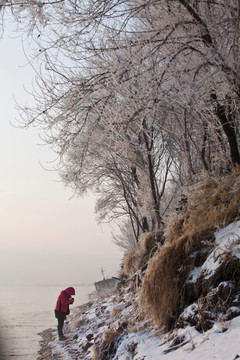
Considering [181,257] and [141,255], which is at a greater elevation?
[141,255]

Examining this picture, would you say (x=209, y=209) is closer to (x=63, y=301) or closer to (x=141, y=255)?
(x=141, y=255)

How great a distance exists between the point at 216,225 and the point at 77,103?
132 inches

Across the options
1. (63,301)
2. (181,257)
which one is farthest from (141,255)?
(181,257)

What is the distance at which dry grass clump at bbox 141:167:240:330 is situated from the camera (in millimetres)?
5332

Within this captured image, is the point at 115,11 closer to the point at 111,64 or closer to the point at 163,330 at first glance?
the point at 111,64

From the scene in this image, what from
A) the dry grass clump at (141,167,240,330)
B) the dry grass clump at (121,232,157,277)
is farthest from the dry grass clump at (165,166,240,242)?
the dry grass clump at (121,232,157,277)

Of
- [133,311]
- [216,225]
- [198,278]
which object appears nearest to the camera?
[198,278]

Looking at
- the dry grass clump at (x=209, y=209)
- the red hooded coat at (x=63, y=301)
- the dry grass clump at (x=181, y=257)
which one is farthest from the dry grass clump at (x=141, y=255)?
the dry grass clump at (x=181, y=257)

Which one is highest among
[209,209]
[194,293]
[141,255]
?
[209,209]

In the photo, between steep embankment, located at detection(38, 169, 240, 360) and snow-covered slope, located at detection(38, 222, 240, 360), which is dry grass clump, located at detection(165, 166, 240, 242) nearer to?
steep embankment, located at detection(38, 169, 240, 360)

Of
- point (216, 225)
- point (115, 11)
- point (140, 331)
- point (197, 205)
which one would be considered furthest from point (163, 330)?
point (115, 11)

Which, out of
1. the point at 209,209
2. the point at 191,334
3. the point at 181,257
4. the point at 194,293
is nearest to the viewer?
the point at 191,334

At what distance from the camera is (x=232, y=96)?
25.2 feet

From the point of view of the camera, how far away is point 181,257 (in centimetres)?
578
